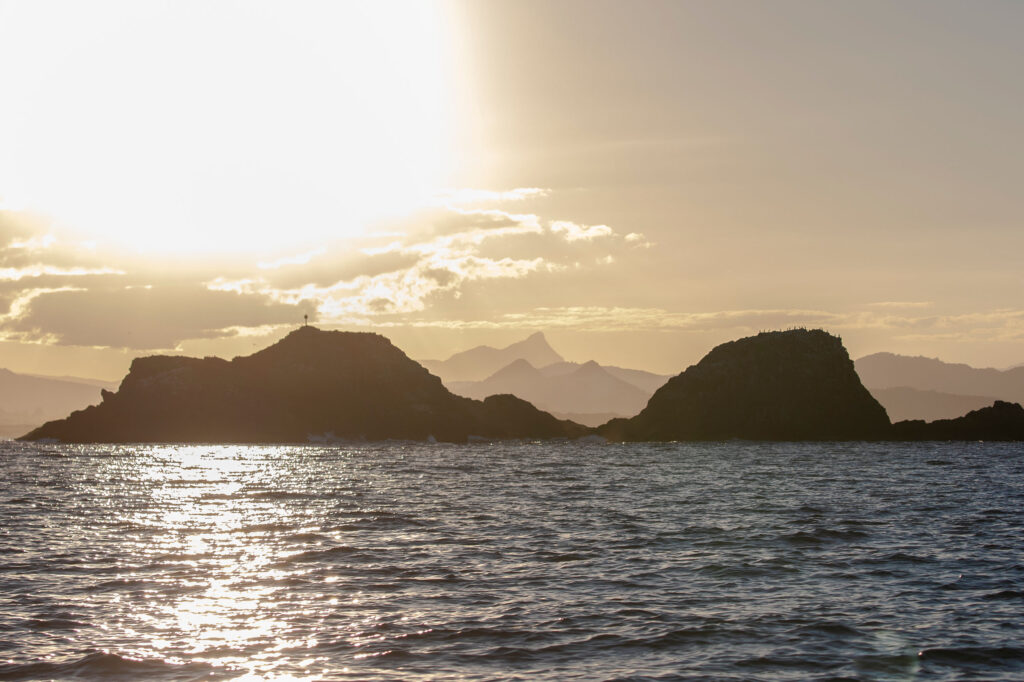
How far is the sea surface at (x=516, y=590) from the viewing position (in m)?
25.2

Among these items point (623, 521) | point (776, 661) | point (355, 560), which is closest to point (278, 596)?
point (355, 560)

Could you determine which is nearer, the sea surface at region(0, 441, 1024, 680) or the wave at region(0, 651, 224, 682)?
the wave at region(0, 651, 224, 682)

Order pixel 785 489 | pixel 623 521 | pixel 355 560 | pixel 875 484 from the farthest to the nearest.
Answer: pixel 875 484 < pixel 785 489 < pixel 623 521 < pixel 355 560

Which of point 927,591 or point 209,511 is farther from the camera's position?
point 209,511

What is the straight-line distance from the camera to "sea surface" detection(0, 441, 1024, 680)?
25203mm

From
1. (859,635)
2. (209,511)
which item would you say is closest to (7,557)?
(209,511)

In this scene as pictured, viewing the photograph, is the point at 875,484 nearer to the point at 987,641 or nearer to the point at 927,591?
the point at 927,591

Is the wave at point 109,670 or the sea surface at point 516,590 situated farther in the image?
the sea surface at point 516,590

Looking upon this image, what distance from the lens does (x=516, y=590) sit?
1355 inches

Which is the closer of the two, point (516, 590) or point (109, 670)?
point (109, 670)

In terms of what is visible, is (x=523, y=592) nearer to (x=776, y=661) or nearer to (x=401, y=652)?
(x=401, y=652)

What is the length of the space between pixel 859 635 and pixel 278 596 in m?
19.6

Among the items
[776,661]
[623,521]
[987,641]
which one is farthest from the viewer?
[623,521]

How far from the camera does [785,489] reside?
82750 mm
